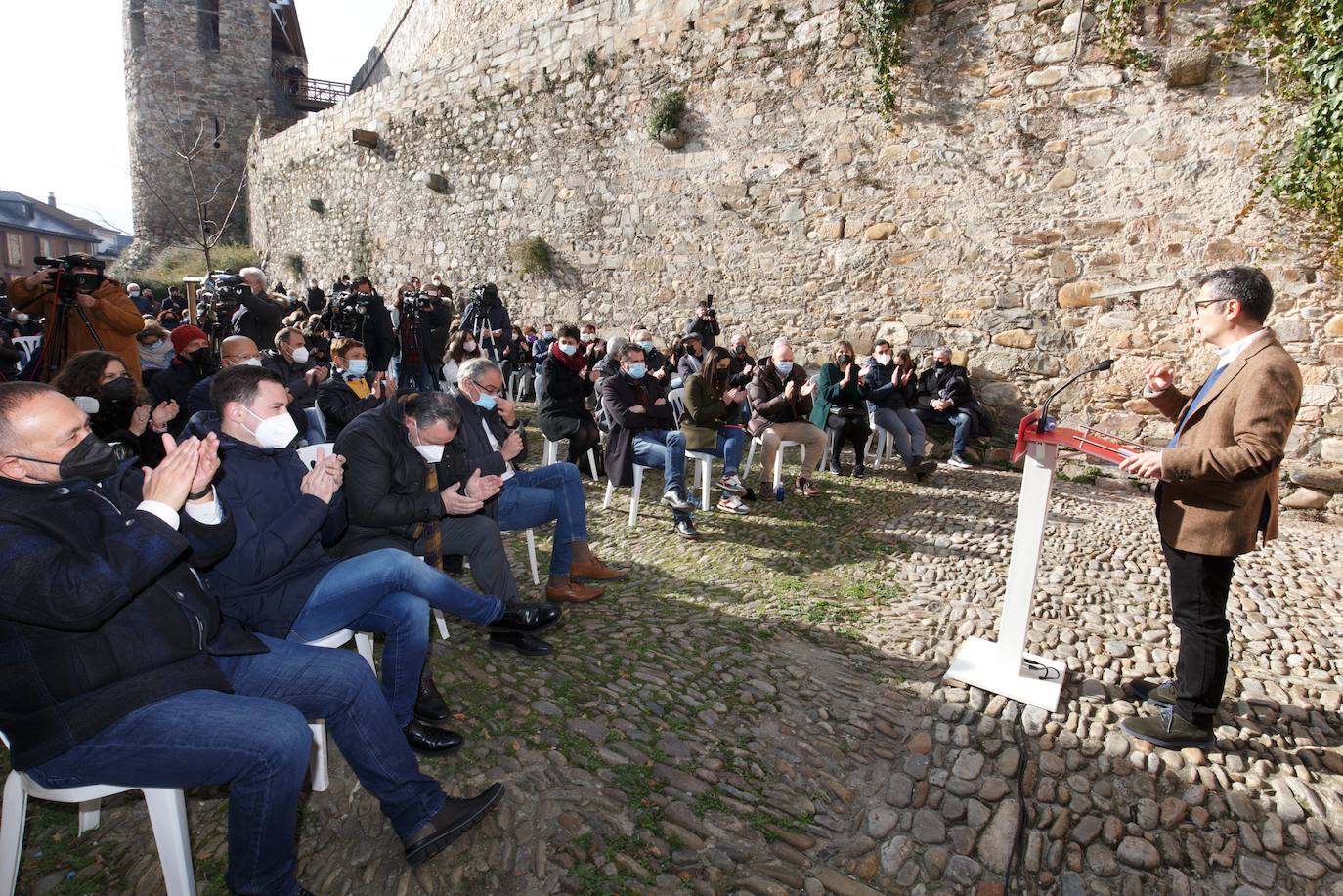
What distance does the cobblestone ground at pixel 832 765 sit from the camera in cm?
203

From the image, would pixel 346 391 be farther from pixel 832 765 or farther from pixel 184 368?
pixel 832 765

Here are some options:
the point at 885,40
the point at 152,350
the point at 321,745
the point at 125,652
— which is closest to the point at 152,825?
the point at 125,652

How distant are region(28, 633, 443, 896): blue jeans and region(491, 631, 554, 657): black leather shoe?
3.27 feet

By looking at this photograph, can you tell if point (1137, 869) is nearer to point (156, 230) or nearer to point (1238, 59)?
point (1238, 59)

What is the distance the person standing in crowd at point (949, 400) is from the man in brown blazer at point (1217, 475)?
4365 mm

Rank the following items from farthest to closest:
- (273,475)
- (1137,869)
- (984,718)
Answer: (984,718), (273,475), (1137,869)

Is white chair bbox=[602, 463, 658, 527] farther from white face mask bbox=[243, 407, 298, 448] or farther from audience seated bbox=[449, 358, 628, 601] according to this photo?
white face mask bbox=[243, 407, 298, 448]

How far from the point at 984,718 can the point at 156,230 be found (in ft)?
84.1

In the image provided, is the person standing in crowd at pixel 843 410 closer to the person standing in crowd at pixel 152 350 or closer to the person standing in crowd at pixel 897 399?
the person standing in crowd at pixel 897 399

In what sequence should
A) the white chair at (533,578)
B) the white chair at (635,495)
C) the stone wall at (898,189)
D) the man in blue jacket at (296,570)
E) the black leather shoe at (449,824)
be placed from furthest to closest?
1. the stone wall at (898,189)
2. the white chair at (635,495)
3. the white chair at (533,578)
4. the man in blue jacket at (296,570)
5. the black leather shoe at (449,824)

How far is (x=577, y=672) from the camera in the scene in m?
2.93

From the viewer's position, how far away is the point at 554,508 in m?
3.72

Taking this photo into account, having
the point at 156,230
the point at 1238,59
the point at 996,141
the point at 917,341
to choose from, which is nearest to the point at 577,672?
the point at 917,341

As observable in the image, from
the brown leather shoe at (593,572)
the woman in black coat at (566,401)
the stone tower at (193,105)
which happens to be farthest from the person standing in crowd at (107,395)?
the stone tower at (193,105)
